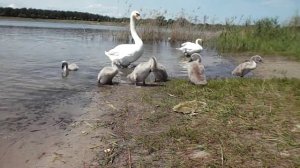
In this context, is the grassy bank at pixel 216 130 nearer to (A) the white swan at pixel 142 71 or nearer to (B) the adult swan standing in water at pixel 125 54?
(A) the white swan at pixel 142 71

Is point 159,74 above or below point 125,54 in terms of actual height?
below

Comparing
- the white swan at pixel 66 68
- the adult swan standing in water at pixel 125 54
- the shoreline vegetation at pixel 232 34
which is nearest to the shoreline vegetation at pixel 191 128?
the white swan at pixel 66 68

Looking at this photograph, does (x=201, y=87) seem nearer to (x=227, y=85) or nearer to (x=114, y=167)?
(x=227, y=85)

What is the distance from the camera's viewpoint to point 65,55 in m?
17.1

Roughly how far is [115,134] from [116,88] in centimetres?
395

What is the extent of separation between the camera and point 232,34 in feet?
87.0

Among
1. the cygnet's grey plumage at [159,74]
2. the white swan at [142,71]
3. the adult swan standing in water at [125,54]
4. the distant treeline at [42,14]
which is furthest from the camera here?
the distant treeline at [42,14]

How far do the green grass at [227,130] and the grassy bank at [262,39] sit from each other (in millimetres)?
13559

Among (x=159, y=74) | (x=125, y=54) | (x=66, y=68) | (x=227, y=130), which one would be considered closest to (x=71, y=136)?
(x=227, y=130)

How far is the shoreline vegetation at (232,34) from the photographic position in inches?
894

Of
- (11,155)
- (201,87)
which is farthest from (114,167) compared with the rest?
(201,87)

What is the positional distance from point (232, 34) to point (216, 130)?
71.6 ft

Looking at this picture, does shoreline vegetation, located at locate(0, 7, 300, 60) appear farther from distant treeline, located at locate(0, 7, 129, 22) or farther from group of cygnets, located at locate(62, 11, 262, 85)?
distant treeline, located at locate(0, 7, 129, 22)

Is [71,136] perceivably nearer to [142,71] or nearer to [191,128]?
[191,128]
